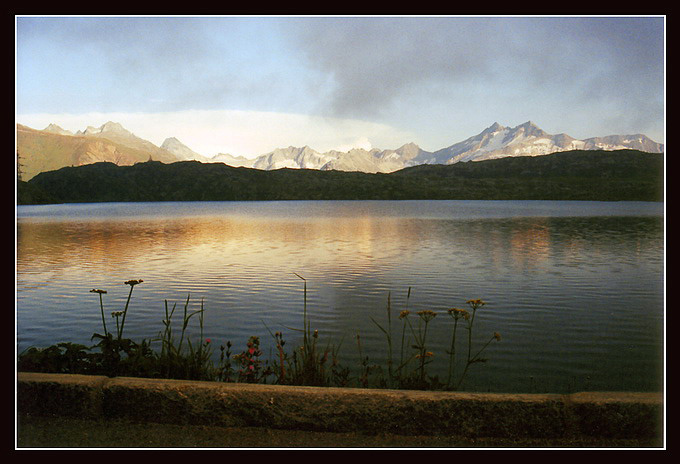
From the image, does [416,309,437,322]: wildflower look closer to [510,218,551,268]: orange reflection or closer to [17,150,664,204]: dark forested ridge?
[510,218,551,268]: orange reflection

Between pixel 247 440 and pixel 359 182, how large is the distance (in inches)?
6978

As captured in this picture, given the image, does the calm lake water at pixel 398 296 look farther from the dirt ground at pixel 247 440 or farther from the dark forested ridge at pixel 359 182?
the dark forested ridge at pixel 359 182

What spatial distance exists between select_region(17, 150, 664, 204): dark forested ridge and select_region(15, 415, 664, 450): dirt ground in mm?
136733

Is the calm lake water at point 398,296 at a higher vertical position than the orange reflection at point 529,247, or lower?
lower

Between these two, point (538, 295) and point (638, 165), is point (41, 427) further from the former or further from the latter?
point (638, 165)

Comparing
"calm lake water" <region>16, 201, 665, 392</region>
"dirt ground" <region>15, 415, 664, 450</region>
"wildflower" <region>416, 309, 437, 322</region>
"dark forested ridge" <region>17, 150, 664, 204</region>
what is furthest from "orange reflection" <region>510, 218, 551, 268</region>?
"dark forested ridge" <region>17, 150, 664, 204</region>

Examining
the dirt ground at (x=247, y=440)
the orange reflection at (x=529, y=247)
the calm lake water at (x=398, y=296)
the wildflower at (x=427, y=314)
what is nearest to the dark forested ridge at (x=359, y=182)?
the orange reflection at (x=529, y=247)

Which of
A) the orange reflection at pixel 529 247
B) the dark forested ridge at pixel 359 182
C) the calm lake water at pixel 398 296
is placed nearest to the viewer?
the calm lake water at pixel 398 296

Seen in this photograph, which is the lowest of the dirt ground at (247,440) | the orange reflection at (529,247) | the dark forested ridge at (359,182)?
the dirt ground at (247,440)

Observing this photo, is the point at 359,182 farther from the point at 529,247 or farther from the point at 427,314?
the point at 427,314

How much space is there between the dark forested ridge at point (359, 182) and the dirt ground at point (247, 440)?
449 feet

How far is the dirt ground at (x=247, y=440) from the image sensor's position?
4.62m
